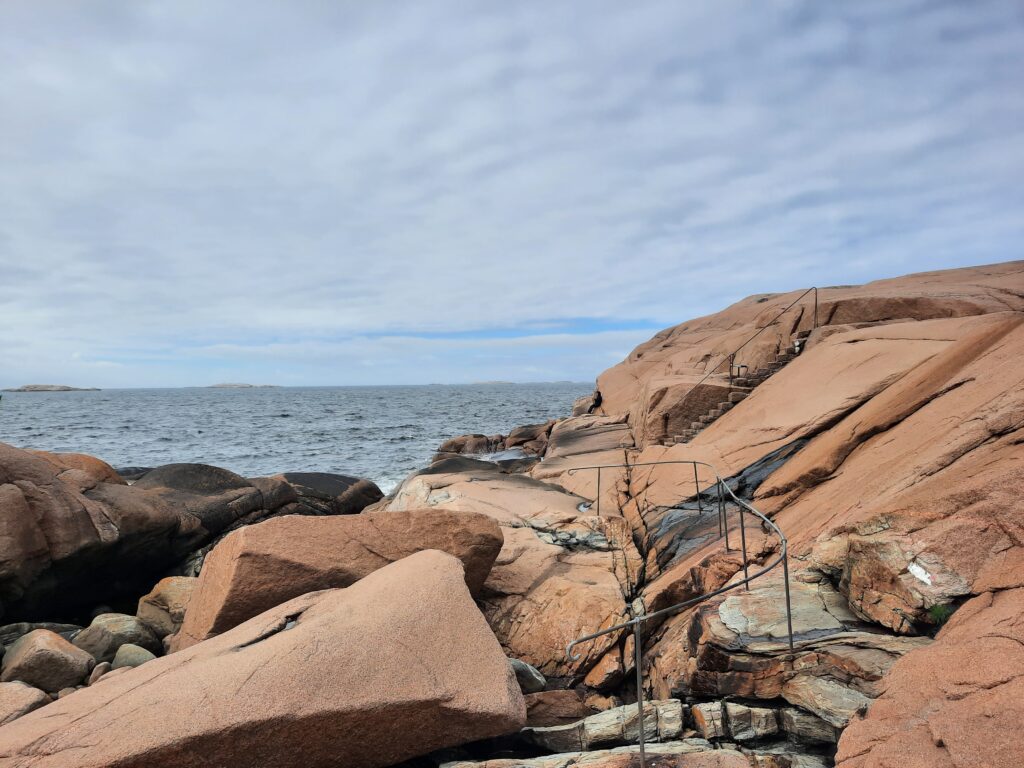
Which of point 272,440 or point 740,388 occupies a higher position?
point 740,388

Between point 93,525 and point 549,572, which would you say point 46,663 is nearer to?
point 93,525

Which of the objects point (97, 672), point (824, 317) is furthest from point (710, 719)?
point (824, 317)

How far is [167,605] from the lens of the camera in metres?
9.55

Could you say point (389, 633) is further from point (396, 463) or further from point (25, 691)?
point (396, 463)

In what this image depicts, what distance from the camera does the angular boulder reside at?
30.5 ft

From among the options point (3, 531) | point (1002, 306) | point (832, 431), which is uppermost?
point (1002, 306)

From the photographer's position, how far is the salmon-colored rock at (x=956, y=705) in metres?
2.95

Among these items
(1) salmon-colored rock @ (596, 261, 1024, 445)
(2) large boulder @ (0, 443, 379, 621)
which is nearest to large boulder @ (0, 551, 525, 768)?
(2) large boulder @ (0, 443, 379, 621)

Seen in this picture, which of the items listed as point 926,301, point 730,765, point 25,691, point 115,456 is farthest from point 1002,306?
A: point 115,456

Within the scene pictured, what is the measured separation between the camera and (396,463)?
1163 inches

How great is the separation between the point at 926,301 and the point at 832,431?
1037 centimetres

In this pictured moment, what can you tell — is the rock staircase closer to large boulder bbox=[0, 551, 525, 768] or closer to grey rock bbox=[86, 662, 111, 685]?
large boulder bbox=[0, 551, 525, 768]

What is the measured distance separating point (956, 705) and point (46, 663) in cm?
823

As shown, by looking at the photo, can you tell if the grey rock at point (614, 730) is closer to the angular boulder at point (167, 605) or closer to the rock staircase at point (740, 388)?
the angular boulder at point (167, 605)
